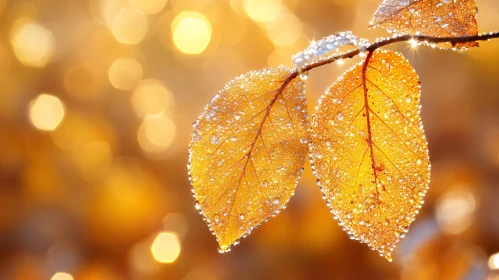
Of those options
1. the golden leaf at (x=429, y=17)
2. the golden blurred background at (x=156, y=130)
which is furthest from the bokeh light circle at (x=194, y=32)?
the golden leaf at (x=429, y=17)

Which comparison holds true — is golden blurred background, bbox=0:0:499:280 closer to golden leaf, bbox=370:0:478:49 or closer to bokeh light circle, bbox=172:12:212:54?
bokeh light circle, bbox=172:12:212:54

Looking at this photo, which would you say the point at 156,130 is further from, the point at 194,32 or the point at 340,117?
the point at 340,117

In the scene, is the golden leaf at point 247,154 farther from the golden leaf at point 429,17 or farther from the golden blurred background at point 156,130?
the golden blurred background at point 156,130

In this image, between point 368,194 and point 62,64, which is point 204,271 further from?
point 368,194

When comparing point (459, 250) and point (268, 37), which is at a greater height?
point (268, 37)

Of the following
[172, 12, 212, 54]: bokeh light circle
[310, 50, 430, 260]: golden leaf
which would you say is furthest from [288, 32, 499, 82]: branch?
[172, 12, 212, 54]: bokeh light circle

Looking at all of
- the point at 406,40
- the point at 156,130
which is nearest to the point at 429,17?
the point at 406,40

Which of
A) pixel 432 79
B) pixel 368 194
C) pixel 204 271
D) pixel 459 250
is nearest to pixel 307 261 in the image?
pixel 204 271
